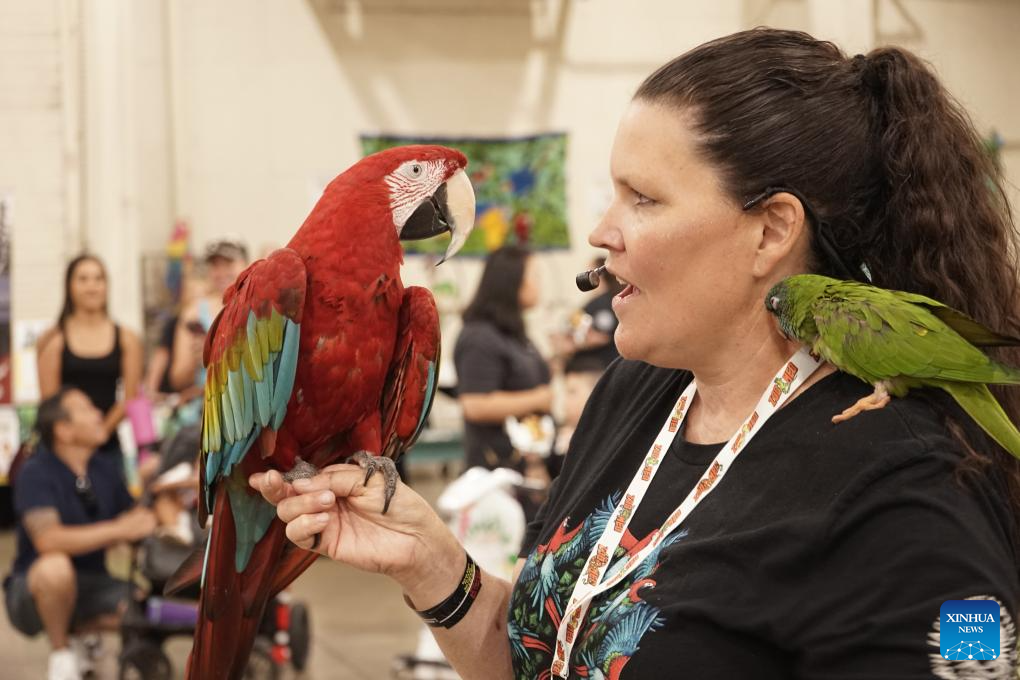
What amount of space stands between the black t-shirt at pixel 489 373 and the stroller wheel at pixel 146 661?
1.16 meters

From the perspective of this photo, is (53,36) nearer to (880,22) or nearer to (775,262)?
(880,22)

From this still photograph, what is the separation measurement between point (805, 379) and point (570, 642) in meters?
0.33

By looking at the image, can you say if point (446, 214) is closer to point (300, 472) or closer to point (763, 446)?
point (300, 472)

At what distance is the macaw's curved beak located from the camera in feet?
4.24

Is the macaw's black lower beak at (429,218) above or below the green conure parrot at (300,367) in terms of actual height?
above

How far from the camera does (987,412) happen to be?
97 cm

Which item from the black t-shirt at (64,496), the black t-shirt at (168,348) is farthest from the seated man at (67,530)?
the black t-shirt at (168,348)

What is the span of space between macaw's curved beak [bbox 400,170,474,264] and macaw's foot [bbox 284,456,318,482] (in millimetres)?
286

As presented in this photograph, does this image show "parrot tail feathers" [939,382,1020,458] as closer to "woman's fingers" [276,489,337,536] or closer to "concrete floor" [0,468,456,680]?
"woman's fingers" [276,489,337,536]

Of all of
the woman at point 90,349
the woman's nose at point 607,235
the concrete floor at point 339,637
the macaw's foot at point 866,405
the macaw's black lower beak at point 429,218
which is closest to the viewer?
the macaw's foot at point 866,405

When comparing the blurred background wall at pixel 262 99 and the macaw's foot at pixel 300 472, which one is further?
the blurred background wall at pixel 262 99

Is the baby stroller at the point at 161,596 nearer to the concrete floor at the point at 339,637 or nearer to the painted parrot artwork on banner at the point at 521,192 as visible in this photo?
the concrete floor at the point at 339,637

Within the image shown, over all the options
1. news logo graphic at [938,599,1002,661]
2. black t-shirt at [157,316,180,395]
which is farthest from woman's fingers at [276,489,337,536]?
black t-shirt at [157,316,180,395]

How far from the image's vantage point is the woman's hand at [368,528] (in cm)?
111
